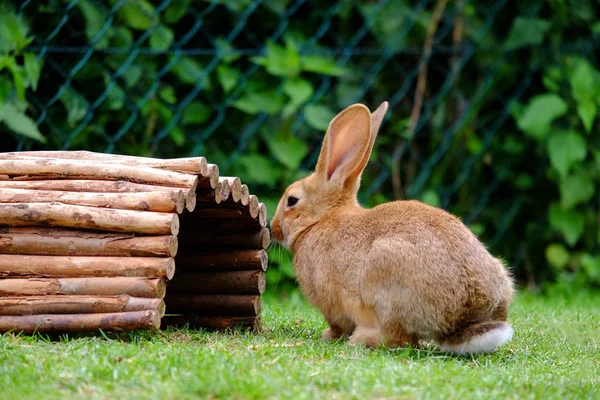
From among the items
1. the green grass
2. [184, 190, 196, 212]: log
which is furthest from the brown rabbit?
[184, 190, 196, 212]: log

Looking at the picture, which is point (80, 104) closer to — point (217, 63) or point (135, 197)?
point (217, 63)

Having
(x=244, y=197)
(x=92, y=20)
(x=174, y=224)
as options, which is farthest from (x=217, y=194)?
(x=92, y=20)

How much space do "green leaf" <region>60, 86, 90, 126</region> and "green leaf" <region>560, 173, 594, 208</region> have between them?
3.27 m

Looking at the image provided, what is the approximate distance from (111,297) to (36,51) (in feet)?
9.01

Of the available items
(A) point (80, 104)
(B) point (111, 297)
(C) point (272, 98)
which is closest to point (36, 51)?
(A) point (80, 104)

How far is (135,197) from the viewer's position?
363cm

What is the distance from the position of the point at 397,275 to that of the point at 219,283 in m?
0.99

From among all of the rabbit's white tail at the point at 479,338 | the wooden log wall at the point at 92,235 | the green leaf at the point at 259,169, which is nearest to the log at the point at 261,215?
the wooden log wall at the point at 92,235

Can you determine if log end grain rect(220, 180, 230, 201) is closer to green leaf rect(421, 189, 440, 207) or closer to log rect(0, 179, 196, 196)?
log rect(0, 179, 196, 196)

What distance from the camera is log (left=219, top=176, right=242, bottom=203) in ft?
12.8

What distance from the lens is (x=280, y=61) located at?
251 inches

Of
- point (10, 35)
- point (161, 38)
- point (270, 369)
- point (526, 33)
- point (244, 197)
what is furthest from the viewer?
point (526, 33)

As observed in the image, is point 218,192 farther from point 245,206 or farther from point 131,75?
point 131,75

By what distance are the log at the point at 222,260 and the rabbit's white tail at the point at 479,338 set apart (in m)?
0.96
